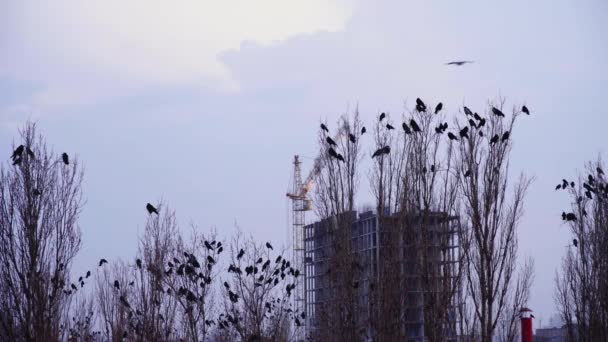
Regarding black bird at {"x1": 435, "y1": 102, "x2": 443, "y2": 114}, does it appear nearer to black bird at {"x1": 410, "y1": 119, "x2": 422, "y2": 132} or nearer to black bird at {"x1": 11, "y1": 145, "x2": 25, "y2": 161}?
black bird at {"x1": 410, "y1": 119, "x2": 422, "y2": 132}

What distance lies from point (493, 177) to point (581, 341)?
7.27 metres

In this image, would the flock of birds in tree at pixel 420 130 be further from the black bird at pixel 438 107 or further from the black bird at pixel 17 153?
the black bird at pixel 17 153

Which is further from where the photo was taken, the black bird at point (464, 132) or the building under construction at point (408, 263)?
the black bird at point (464, 132)

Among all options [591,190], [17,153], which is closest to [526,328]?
[591,190]

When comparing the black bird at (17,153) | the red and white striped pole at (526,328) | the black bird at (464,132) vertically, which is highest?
the black bird at (464,132)

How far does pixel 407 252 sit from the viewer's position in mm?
17859

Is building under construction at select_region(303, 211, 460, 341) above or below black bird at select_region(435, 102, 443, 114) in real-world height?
below

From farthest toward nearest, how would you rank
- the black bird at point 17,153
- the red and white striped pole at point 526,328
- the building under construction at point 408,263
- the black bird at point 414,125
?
1. the red and white striped pole at point 526,328
2. the black bird at point 414,125
3. the building under construction at point 408,263
4. the black bird at point 17,153

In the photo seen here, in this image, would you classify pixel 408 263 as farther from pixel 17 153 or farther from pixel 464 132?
pixel 17 153

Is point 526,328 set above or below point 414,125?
below

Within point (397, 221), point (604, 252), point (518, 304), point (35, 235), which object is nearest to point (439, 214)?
point (397, 221)

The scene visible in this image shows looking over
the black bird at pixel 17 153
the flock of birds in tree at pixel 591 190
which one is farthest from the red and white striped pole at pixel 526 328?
the black bird at pixel 17 153

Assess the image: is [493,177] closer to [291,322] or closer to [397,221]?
[397,221]

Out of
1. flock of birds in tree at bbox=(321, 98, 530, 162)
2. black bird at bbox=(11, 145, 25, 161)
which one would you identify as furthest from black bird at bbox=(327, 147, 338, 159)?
black bird at bbox=(11, 145, 25, 161)
